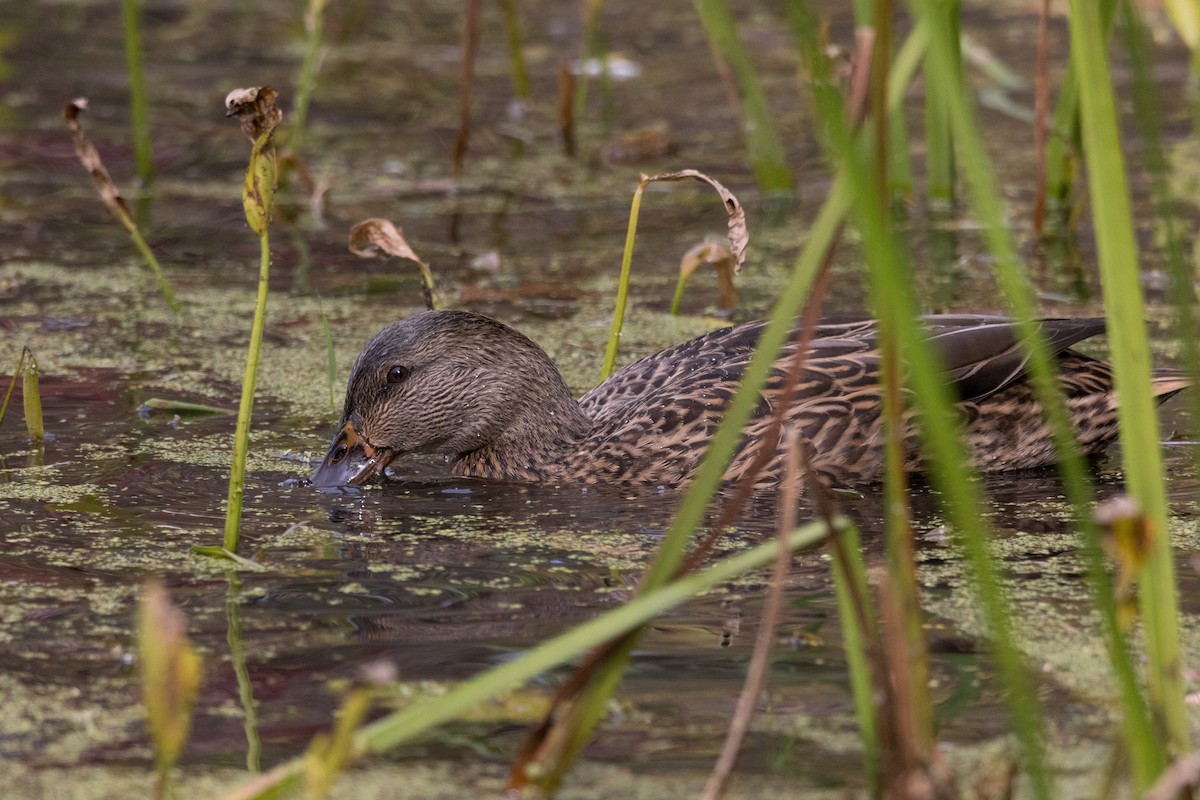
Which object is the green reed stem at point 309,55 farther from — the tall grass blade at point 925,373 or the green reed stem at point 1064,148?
the tall grass blade at point 925,373

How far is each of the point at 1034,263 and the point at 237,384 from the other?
128 inches

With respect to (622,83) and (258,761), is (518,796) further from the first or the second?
(622,83)

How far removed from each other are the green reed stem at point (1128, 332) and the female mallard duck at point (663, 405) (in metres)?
2.37

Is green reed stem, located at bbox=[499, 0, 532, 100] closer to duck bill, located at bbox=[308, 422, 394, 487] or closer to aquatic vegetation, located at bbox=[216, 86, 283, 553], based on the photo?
duck bill, located at bbox=[308, 422, 394, 487]

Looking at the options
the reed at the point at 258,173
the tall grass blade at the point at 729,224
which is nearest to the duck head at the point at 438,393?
the tall grass blade at the point at 729,224

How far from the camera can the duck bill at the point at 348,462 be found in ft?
16.2

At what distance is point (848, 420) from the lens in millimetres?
5004

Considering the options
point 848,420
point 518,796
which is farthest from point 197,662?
point 848,420

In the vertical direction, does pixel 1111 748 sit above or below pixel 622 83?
below

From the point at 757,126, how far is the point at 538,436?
284cm

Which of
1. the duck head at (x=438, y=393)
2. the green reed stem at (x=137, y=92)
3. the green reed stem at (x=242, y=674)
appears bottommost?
the green reed stem at (x=242, y=674)

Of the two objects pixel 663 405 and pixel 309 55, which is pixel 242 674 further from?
pixel 309 55

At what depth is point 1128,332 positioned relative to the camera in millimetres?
2479

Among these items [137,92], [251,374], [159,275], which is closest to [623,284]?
[251,374]
